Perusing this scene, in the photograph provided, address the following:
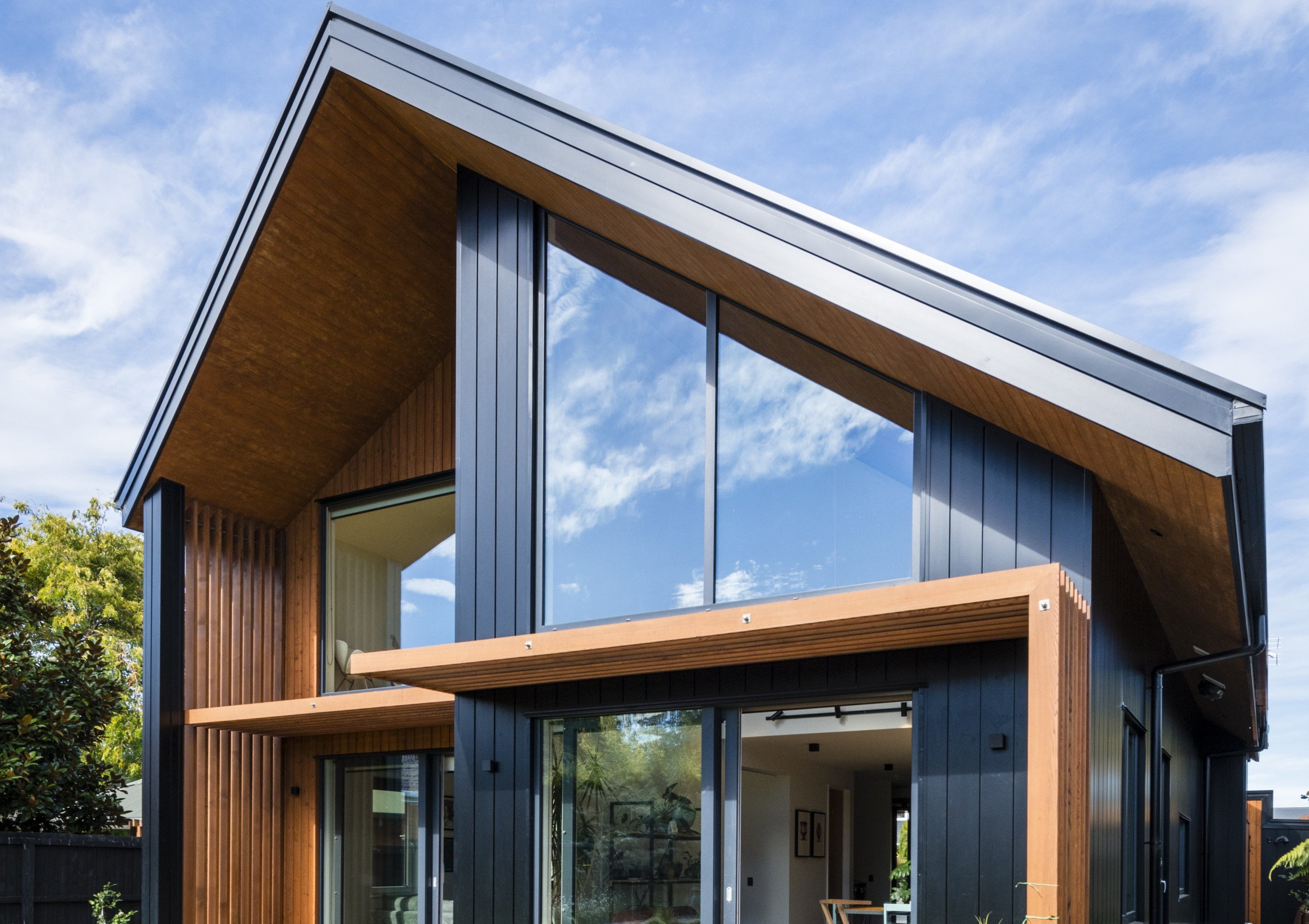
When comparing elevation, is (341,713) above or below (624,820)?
above

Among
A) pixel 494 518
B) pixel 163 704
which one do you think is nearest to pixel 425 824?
pixel 163 704

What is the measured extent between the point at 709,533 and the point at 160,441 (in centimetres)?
569

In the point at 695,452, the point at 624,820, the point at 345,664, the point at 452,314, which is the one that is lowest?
the point at 624,820

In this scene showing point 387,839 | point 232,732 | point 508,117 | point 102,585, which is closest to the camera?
point 508,117

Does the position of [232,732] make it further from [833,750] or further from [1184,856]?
[1184,856]

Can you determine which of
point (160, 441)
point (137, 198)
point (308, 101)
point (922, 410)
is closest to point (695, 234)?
point (922, 410)

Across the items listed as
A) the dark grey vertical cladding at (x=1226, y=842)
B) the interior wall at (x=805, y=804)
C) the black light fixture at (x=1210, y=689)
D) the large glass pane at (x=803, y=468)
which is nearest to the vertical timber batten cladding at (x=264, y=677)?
the large glass pane at (x=803, y=468)

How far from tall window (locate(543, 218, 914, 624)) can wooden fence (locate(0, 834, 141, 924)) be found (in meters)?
6.29

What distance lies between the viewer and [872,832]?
56.4 feet

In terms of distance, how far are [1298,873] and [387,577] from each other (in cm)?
1341

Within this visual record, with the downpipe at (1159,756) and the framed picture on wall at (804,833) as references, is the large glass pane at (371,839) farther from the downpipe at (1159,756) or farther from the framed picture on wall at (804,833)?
the downpipe at (1159,756)

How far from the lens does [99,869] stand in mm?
10781

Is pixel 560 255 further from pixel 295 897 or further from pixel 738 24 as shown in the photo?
pixel 738 24

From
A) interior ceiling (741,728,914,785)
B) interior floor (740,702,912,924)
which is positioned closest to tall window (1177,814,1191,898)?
interior ceiling (741,728,914,785)
